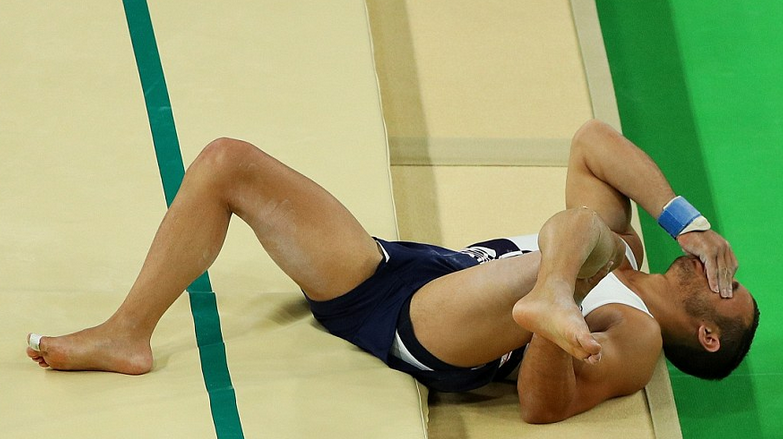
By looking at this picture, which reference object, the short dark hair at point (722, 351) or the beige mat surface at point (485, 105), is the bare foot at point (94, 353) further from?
the short dark hair at point (722, 351)

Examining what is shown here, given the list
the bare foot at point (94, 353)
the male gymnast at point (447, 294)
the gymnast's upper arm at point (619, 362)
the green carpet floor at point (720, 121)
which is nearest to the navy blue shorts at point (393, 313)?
→ the male gymnast at point (447, 294)

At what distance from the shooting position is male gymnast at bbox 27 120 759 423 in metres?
1.62

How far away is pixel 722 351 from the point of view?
6.25 ft

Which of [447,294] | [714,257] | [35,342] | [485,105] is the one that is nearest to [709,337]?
[714,257]

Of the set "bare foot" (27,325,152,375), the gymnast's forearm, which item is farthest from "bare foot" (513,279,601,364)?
"bare foot" (27,325,152,375)

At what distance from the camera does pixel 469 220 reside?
231cm

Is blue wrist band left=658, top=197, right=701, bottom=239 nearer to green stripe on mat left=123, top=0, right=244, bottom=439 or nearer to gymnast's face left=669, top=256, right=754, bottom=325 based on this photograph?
gymnast's face left=669, top=256, right=754, bottom=325

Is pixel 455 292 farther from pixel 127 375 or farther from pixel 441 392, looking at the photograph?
pixel 127 375

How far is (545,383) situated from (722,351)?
1.38ft

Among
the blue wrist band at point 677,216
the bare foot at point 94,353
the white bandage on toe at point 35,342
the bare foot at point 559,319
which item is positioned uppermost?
the white bandage on toe at point 35,342

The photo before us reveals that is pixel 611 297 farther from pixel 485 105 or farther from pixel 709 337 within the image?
pixel 485 105

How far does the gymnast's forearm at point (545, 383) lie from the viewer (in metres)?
1.65

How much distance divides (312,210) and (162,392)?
39 cm

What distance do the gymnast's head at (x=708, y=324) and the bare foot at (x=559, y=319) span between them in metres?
0.55
